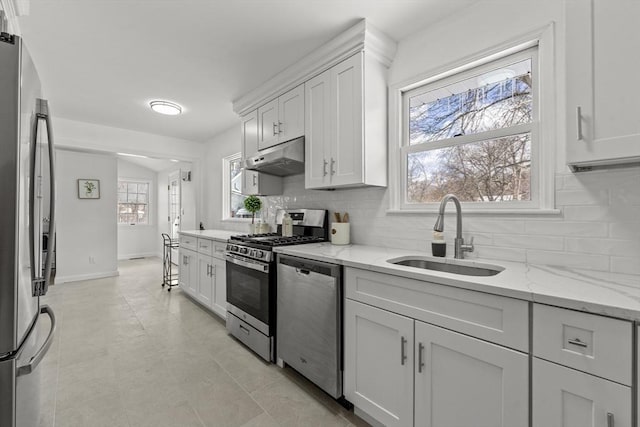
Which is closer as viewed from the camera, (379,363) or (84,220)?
(379,363)

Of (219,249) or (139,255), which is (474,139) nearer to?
(219,249)

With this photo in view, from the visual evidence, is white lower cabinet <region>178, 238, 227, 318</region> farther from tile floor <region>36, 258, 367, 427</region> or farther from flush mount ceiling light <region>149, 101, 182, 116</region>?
flush mount ceiling light <region>149, 101, 182, 116</region>

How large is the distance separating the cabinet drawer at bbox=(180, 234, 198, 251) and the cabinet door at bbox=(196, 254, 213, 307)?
0.21 meters

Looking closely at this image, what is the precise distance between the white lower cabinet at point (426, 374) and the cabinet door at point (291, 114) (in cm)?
167

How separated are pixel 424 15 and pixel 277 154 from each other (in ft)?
4.92

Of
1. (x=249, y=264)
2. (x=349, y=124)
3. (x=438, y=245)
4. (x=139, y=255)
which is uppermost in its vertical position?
(x=349, y=124)

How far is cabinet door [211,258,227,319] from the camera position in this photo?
3.05 metres

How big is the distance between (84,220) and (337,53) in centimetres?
545

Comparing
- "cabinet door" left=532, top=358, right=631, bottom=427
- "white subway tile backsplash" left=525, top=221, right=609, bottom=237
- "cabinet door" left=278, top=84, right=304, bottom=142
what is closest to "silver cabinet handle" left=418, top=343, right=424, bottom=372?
"cabinet door" left=532, top=358, right=631, bottom=427

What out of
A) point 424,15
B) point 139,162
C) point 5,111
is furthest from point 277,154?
point 139,162

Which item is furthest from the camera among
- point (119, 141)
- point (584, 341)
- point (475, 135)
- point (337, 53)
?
point (119, 141)

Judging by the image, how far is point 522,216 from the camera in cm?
163

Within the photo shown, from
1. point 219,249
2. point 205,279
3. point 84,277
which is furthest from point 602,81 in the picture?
point 84,277

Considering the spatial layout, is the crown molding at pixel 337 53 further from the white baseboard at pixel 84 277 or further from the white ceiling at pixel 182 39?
the white baseboard at pixel 84 277
